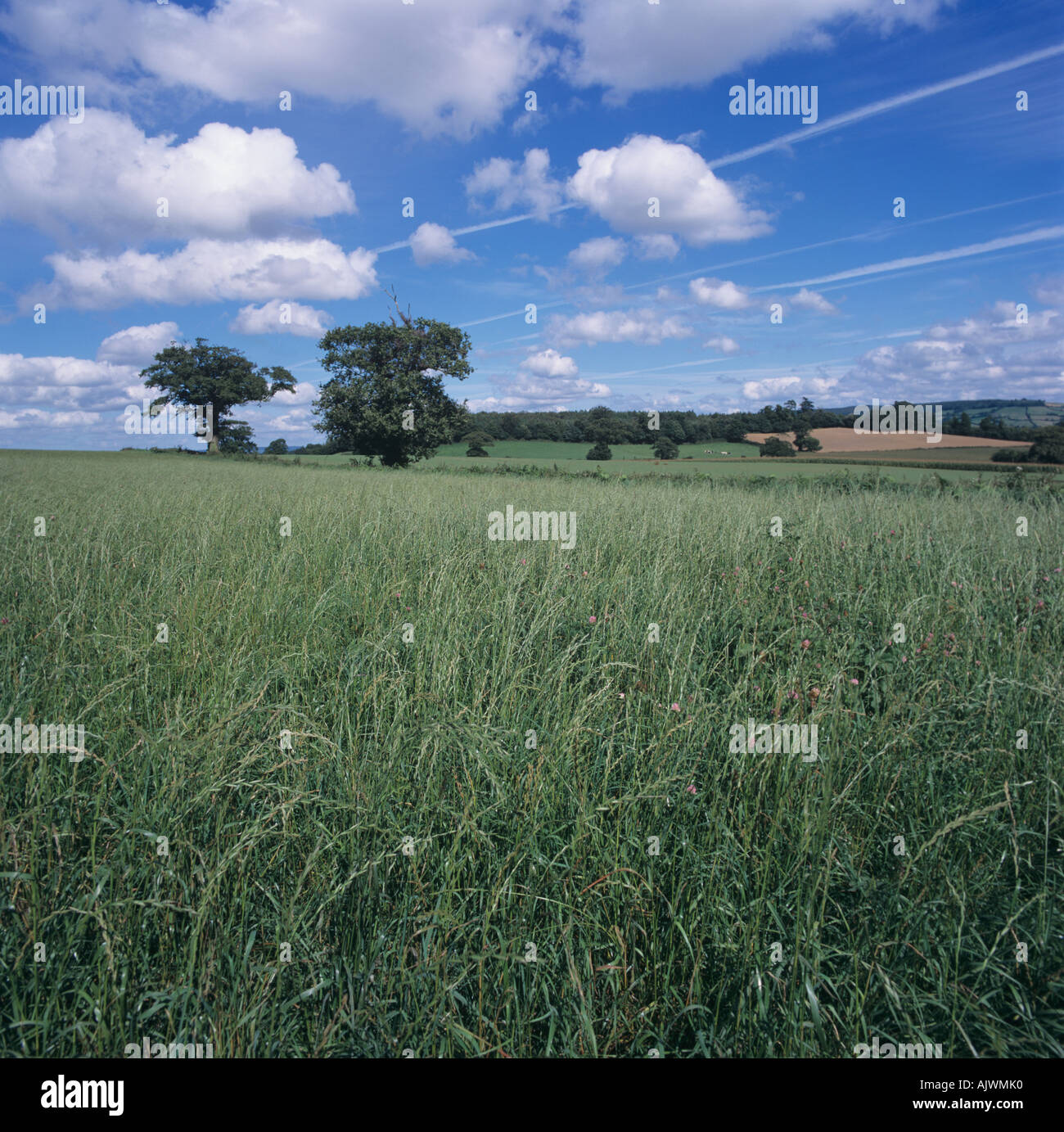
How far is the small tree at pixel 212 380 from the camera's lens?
2227 inches

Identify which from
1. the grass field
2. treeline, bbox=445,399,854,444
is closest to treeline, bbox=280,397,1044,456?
treeline, bbox=445,399,854,444

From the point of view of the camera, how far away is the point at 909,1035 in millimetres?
1577

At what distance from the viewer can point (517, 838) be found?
201cm

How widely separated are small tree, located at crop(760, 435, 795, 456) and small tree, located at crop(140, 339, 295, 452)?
46591 millimetres

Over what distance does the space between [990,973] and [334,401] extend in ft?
131

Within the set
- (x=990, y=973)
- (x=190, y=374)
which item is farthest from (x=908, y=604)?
(x=190, y=374)

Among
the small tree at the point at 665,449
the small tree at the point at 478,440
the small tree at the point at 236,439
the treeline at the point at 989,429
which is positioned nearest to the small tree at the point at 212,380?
the small tree at the point at 236,439

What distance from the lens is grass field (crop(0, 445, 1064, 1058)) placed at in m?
1.60

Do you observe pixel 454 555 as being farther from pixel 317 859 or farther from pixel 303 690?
pixel 317 859

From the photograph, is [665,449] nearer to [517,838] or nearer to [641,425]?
[641,425]

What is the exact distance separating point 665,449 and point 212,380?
1801 inches

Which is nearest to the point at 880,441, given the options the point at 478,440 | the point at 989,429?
the point at 989,429

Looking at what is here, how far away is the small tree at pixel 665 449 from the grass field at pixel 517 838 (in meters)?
34.4

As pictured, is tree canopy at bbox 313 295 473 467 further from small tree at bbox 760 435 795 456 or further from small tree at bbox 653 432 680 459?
small tree at bbox 760 435 795 456
